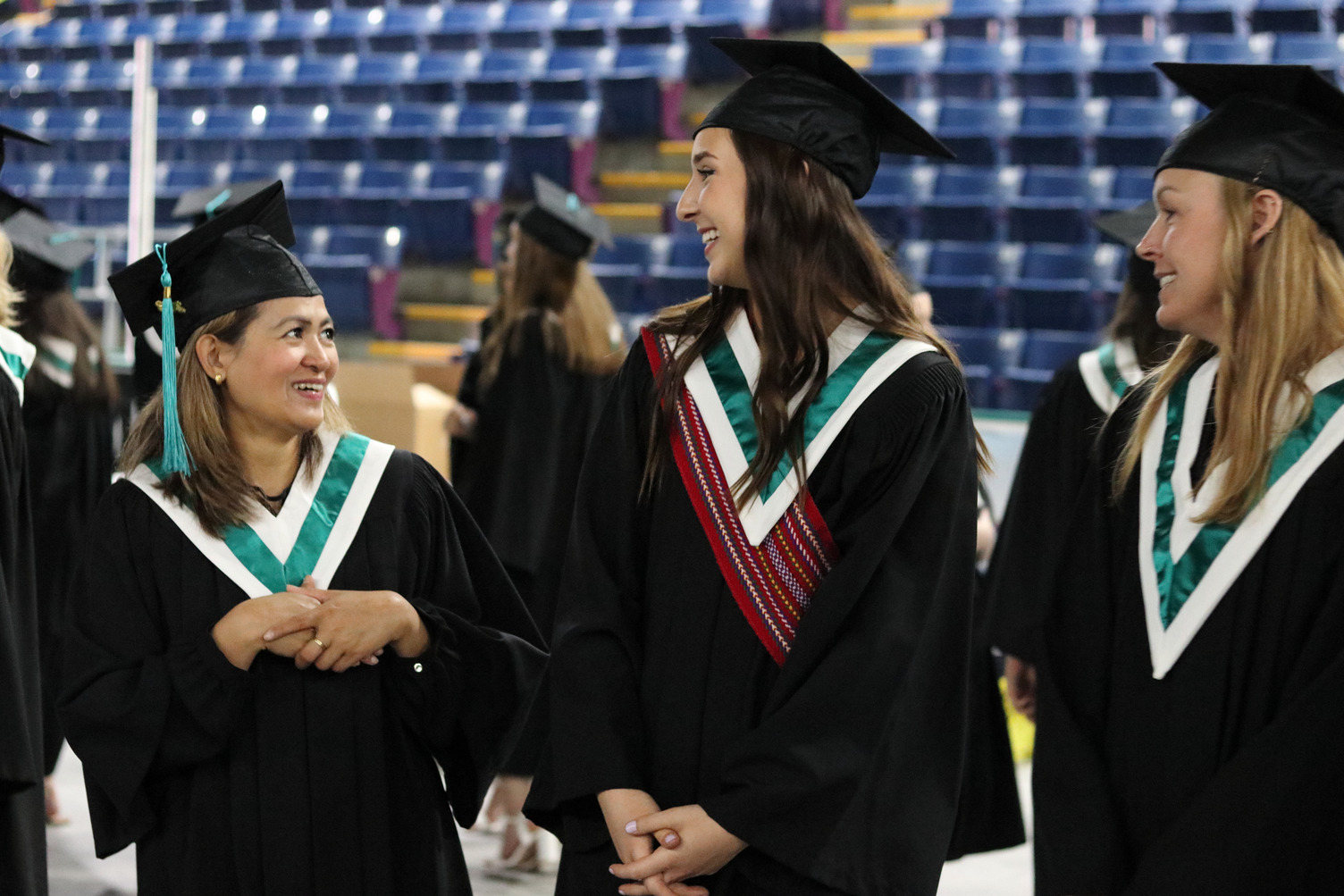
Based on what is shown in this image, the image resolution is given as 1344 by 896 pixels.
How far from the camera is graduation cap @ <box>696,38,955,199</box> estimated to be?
185 centimetres

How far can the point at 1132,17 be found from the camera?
33.7 ft

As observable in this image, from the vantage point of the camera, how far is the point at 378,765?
2.12 metres

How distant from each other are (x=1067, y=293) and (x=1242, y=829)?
24.0 ft

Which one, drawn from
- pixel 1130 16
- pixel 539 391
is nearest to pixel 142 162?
pixel 539 391

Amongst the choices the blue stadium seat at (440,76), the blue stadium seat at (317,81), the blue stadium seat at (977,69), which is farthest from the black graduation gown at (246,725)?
the blue stadium seat at (317,81)

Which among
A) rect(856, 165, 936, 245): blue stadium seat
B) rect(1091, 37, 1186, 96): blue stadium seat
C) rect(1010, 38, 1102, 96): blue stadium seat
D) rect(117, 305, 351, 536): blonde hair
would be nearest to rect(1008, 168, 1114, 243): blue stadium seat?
rect(856, 165, 936, 245): blue stadium seat

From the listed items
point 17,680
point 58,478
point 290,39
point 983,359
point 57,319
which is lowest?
point 983,359

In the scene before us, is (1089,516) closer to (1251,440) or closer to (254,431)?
(1251,440)

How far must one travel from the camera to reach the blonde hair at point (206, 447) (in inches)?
83.4

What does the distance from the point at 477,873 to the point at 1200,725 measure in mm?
2785

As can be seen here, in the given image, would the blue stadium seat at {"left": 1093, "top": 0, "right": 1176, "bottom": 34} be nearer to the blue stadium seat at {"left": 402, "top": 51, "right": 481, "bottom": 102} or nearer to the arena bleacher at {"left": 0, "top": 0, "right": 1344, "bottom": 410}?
the arena bleacher at {"left": 0, "top": 0, "right": 1344, "bottom": 410}

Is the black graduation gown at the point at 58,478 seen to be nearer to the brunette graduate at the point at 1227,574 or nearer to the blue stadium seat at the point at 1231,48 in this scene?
the brunette graduate at the point at 1227,574

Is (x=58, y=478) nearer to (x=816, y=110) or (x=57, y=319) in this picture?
(x=57, y=319)

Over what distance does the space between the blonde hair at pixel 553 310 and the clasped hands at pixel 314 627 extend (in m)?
2.65
